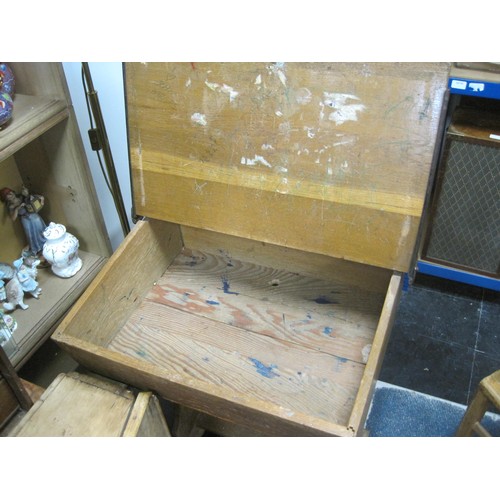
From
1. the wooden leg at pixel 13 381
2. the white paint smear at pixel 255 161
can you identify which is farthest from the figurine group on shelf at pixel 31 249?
the white paint smear at pixel 255 161

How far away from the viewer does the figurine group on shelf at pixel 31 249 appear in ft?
4.37

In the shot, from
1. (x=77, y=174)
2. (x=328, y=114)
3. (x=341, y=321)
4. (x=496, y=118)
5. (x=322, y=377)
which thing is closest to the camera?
(x=328, y=114)

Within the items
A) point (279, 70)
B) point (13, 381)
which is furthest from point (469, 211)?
point (13, 381)

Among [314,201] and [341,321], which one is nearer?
[314,201]

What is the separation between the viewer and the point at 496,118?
4.70 ft

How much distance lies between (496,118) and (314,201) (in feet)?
2.53

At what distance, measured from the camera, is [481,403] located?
1077mm

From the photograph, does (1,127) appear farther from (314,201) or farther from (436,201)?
(436,201)

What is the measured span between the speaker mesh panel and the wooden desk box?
1.71ft

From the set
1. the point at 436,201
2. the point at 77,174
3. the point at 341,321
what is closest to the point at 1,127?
the point at 77,174

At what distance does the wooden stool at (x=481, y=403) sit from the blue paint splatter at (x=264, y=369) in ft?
1.41

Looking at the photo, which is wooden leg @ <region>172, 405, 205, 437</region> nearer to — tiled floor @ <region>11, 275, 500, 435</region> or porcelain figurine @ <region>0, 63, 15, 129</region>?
tiled floor @ <region>11, 275, 500, 435</region>

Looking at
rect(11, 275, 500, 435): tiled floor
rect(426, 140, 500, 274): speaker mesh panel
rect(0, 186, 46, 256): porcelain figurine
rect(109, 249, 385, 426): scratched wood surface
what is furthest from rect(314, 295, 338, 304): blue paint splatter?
rect(0, 186, 46, 256): porcelain figurine

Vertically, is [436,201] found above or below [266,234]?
below
